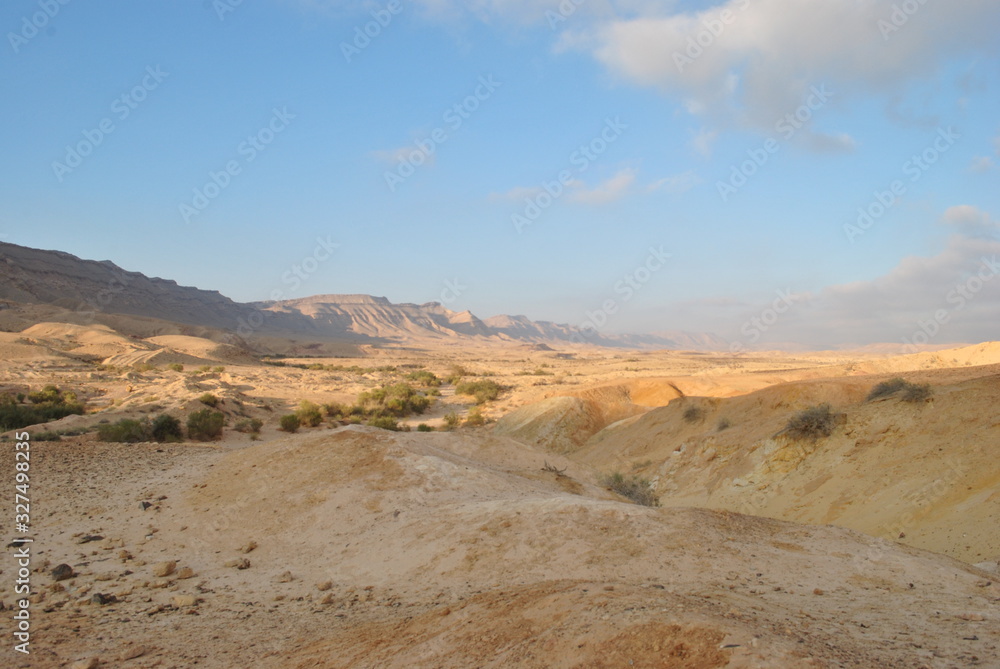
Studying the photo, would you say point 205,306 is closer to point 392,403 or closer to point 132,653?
point 392,403

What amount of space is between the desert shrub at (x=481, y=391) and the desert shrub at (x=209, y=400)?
1448cm

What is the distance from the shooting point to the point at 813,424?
42.9 feet

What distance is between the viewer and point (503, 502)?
7.56 metres

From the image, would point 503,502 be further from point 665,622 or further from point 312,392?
point 312,392

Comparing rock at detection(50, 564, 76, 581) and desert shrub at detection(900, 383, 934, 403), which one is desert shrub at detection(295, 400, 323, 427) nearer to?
rock at detection(50, 564, 76, 581)

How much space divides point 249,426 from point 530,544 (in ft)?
54.2

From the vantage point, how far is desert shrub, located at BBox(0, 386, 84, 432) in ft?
53.5

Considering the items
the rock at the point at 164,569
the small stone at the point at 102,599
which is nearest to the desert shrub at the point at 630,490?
the rock at the point at 164,569

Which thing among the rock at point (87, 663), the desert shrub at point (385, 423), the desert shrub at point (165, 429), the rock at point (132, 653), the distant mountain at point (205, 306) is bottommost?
the desert shrub at point (385, 423)

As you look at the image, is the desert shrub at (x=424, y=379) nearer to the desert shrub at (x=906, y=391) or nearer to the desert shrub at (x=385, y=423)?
the desert shrub at (x=385, y=423)

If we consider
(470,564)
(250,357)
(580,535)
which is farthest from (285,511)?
(250,357)

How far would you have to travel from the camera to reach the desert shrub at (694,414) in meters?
19.2

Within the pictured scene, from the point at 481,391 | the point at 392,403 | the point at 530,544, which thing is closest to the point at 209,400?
the point at 392,403

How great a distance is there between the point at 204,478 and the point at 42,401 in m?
14.7
